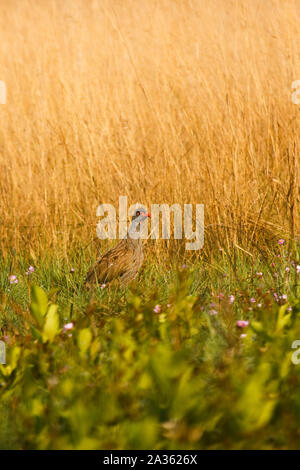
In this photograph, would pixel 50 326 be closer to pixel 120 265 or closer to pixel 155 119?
pixel 120 265

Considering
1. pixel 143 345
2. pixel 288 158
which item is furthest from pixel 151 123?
pixel 143 345

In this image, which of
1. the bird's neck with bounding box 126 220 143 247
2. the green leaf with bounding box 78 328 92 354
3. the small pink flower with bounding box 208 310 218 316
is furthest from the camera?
the bird's neck with bounding box 126 220 143 247

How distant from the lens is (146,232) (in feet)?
16.0

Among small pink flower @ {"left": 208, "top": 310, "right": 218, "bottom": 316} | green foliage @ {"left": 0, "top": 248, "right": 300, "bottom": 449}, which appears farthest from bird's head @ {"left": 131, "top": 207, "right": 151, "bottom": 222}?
small pink flower @ {"left": 208, "top": 310, "right": 218, "bottom": 316}

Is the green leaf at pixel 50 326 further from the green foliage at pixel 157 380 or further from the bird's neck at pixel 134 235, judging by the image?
the bird's neck at pixel 134 235

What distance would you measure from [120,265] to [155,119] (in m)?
1.63

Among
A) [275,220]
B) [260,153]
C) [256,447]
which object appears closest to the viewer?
[256,447]

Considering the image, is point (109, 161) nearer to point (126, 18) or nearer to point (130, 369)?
point (126, 18)

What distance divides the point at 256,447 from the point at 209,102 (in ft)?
12.5

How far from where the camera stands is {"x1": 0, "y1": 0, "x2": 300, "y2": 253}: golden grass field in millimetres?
4898

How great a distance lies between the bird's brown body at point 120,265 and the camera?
4176mm

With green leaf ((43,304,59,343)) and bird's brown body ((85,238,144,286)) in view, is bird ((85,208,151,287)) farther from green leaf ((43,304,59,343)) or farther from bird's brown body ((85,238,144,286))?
green leaf ((43,304,59,343))

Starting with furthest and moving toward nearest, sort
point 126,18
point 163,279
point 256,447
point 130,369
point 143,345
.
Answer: point 126,18 → point 163,279 → point 143,345 → point 130,369 → point 256,447

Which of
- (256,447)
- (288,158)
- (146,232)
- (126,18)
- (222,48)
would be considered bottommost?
(256,447)
